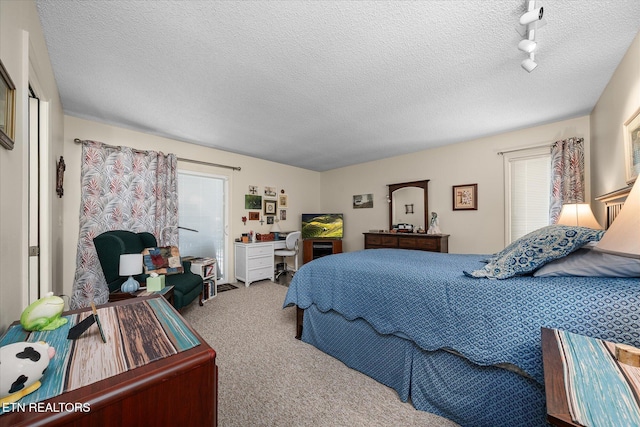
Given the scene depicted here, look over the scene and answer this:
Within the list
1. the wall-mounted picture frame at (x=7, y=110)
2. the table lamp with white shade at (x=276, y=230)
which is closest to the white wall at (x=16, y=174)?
the wall-mounted picture frame at (x=7, y=110)

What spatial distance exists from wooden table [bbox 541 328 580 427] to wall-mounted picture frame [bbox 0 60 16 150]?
1976 mm

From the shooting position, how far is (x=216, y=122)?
10.4ft

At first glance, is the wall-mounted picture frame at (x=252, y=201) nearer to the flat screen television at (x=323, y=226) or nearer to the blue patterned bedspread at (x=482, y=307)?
the flat screen television at (x=323, y=226)

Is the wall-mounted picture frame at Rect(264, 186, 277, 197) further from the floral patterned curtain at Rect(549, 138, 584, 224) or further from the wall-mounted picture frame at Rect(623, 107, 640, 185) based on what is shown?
the wall-mounted picture frame at Rect(623, 107, 640, 185)

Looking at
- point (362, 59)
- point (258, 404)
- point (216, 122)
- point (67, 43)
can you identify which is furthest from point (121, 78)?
point (258, 404)

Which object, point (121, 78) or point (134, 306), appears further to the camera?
point (121, 78)

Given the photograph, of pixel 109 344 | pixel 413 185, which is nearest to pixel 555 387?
pixel 109 344

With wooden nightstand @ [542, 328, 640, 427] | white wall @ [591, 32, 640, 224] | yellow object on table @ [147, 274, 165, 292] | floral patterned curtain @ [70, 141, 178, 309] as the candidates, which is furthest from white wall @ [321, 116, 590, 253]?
yellow object on table @ [147, 274, 165, 292]

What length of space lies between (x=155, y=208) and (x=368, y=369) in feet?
11.4

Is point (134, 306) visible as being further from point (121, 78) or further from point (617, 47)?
point (617, 47)

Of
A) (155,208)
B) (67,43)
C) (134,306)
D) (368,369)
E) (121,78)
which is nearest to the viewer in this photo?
(134,306)

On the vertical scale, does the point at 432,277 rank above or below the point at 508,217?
below

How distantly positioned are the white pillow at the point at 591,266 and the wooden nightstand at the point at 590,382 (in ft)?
1.76

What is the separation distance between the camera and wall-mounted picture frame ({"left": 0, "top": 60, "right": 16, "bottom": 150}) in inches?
38.8
